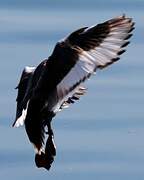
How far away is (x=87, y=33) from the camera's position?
4020 millimetres

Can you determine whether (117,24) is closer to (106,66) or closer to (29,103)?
(106,66)

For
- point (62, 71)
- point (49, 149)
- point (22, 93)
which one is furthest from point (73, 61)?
point (22, 93)

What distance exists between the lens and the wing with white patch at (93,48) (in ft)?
12.2

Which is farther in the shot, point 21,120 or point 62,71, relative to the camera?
point 21,120

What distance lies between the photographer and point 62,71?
3.94 m

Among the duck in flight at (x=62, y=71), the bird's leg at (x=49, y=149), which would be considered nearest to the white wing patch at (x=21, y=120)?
the duck in flight at (x=62, y=71)

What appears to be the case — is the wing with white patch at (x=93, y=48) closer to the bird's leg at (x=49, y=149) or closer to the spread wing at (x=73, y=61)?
the spread wing at (x=73, y=61)

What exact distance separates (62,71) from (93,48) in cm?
20

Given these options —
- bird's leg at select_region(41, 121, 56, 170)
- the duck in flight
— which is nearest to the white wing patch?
the duck in flight

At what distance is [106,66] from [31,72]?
1.10 metres

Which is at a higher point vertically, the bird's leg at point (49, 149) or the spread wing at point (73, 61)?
the spread wing at point (73, 61)

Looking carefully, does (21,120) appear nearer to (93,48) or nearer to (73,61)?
(73,61)

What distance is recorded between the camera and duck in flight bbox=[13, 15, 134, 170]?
3789 mm

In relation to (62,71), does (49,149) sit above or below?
below
